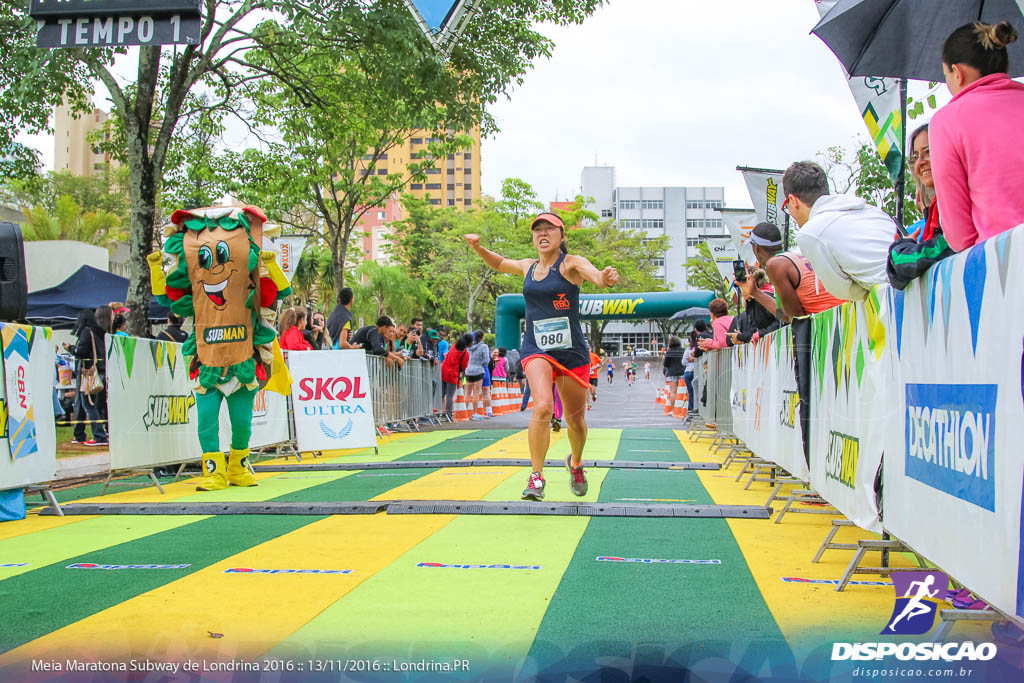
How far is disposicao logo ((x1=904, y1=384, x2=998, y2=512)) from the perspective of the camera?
288cm

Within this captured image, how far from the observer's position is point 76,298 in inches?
760

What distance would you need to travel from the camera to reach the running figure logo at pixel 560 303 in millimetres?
6809

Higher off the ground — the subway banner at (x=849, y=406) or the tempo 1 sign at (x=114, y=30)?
the tempo 1 sign at (x=114, y=30)

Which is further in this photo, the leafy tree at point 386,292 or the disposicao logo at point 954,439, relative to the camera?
the leafy tree at point 386,292

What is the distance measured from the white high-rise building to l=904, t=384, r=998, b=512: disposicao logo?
110750 millimetres

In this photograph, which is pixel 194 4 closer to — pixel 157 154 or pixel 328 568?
pixel 328 568

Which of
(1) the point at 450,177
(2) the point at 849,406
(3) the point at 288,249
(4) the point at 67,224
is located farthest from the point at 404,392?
(1) the point at 450,177

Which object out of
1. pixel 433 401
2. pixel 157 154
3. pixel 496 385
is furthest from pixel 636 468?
pixel 496 385

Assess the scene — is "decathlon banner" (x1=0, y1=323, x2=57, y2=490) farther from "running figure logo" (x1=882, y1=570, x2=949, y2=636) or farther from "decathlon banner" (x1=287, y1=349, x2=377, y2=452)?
"running figure logo" (x1=882, y1=570, x2=949, y2=636)

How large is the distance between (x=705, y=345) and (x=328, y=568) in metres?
8.44

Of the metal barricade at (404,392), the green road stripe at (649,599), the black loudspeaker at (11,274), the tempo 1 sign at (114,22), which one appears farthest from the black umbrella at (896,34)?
the metal barricade at (404,392)

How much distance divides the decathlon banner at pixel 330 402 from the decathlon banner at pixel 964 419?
856 centimetres

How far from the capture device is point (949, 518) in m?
3.20

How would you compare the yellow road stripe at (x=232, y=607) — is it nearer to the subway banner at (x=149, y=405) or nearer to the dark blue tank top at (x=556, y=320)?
the dark blue tank top at (x=556, y=320)
